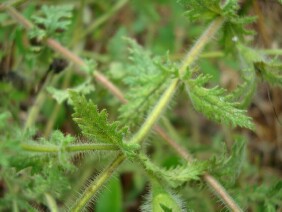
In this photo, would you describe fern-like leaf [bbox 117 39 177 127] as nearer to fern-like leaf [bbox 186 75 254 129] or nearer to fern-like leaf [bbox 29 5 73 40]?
fern-like leaf [bbox 186 75 254 129]

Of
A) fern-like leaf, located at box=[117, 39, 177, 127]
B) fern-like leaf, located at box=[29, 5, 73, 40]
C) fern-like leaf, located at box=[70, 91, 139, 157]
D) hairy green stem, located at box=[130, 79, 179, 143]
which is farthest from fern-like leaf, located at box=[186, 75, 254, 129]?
fern-like leaf, located at box=[29, 5, 73, 40]

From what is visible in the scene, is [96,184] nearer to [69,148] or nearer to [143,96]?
[69,148]

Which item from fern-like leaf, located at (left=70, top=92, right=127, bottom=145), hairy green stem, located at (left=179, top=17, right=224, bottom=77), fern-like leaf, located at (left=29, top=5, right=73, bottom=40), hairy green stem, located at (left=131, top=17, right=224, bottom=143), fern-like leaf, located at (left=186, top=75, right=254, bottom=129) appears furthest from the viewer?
fern-like leaf, located at (left=29, top=5, right=73, bottom=40)

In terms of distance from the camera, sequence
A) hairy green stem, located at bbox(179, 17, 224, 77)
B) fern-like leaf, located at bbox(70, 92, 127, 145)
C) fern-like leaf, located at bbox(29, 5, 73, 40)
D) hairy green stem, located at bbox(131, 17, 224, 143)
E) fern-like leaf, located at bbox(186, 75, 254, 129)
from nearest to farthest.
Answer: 1. fern-like leaf, located at bbox(70, 92, 127, 145)
2. fern-like leaf, located at bbox(186, 75, 254, 129)
3. hairy green stem, located at bbox(131, 17, 224, 143)
4. hairy green stem, located at bbox(179, 17, 224, 77)
5. fern-like leaf, located at bbox(29, 5, 73, 40)

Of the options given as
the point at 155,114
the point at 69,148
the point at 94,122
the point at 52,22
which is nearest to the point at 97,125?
the point at 94,122

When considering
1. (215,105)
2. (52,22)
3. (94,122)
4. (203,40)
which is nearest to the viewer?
(94,122)

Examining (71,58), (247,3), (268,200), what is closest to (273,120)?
(247,3)

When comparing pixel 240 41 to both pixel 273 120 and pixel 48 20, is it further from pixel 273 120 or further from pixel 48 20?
pixel 273 120
